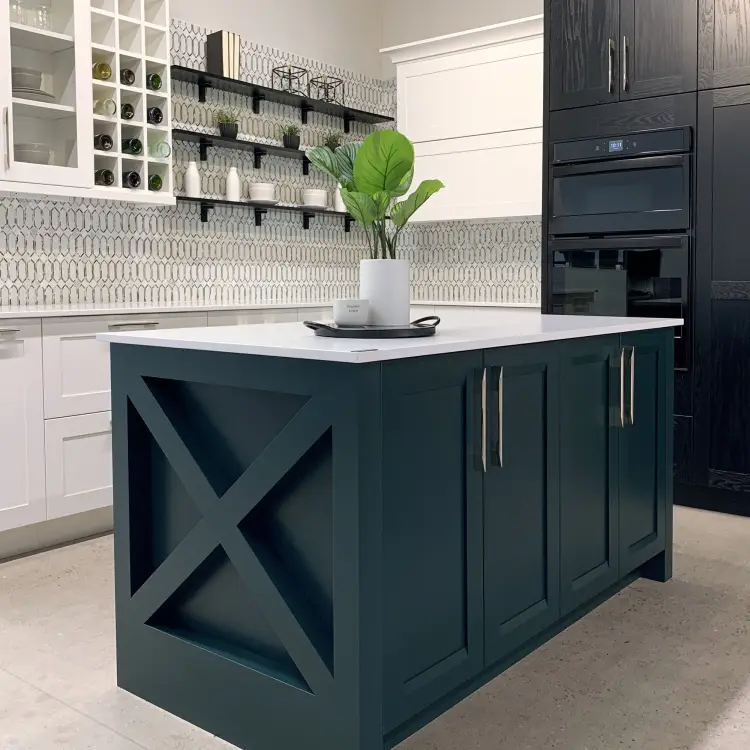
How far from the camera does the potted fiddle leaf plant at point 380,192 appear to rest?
2.08m

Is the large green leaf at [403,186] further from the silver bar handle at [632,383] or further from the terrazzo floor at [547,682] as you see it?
the terrazzo floor at [547,682]

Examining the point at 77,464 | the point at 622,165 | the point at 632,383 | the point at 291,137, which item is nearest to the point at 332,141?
the point at 291,137

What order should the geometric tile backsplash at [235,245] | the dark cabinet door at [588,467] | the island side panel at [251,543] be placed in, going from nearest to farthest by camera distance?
the island side panel at [251,543] < the dark cabinet door at [588,467] < the geometric tile backsplash at [235,245]

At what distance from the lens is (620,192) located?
410 cm

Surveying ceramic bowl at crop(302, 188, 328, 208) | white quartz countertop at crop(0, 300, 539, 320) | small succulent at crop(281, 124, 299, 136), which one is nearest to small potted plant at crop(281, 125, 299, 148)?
small succulent at crop(281, 124, 299, 136)

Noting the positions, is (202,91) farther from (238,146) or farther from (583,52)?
(583,52)

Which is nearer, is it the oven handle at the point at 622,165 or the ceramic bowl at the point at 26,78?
the ceramic bowl at the point at 26,78

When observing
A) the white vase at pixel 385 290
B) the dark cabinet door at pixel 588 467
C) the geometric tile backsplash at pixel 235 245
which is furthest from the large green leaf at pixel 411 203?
the geometric tile backsplash at pixel 235 245

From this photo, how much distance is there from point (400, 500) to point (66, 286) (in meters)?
2.78

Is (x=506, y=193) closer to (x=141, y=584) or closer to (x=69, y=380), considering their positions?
(x=69, y=380)

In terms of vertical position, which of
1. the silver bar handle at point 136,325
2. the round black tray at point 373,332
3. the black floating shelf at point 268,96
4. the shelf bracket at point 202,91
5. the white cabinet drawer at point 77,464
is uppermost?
the black floating shelf at point 268,96

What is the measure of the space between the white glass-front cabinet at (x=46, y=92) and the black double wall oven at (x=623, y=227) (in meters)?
2.19

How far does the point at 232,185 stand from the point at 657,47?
220 centimetres

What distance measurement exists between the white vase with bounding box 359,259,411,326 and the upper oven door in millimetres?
2180
